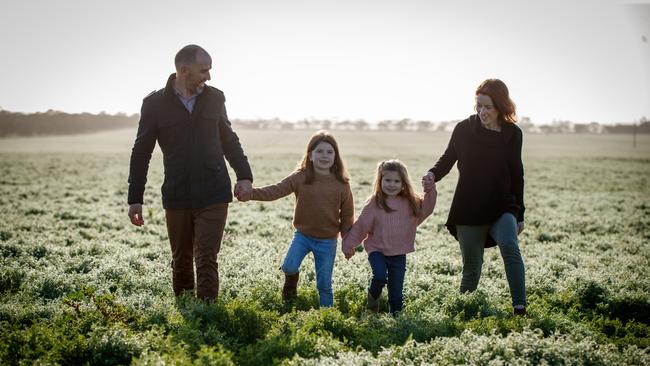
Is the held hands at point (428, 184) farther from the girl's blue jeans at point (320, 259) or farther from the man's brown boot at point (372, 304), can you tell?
the man's brown boot at point (372, 304)

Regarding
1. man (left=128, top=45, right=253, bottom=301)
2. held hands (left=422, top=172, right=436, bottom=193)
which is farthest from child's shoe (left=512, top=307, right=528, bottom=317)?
man (left=128, top=45, right=253, bottom=301)

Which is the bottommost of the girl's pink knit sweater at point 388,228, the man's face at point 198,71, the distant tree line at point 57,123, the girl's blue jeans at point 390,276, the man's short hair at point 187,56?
the girl's blue jeans at point 390,276

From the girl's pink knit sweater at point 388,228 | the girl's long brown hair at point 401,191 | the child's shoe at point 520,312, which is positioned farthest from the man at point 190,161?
the child's shoe at point 520,312

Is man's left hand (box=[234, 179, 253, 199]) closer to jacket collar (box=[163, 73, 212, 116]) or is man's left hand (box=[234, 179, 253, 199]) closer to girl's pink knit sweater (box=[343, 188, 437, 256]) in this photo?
jacket collar (box=[163, 73, 212, 116])

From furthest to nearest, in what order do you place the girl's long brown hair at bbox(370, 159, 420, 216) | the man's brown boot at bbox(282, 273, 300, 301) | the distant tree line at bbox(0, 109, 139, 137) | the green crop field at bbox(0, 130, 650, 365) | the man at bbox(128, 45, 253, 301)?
the distant tree line at bbox(0, 109, 139, 137), the man's brown boot at bbox(282, 273, 300, 301), the girl's long brown hair at bbox(370, 159, 420, 216), the man at bbox(128, 45, 253, 301), the green crop field at bbox(0, 130, 650, 365)

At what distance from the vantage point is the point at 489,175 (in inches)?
259

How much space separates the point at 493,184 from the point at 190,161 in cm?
Answer: 381

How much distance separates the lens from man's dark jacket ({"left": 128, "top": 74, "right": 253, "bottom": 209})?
20.2 ft

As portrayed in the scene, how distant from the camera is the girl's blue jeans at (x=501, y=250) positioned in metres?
6.34

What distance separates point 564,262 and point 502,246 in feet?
13.9

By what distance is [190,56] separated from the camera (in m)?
6.03

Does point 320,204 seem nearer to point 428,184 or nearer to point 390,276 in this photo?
point 390,276

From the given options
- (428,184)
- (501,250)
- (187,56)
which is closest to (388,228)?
(428,184)

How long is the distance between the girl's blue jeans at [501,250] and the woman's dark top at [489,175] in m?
0.13
